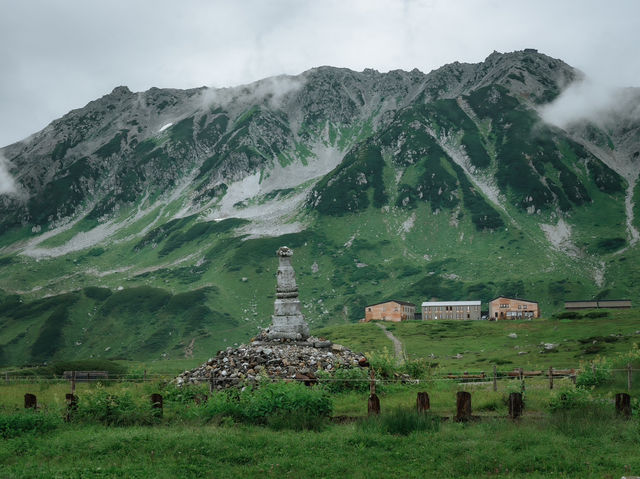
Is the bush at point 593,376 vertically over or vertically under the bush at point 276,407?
under

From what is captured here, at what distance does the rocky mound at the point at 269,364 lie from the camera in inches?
1318

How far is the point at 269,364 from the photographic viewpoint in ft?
116

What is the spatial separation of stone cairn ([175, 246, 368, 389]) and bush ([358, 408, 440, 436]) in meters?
8.70

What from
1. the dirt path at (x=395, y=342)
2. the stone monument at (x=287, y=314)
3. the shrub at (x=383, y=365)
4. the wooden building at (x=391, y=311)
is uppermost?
the stone monument at (x=287, y=314)

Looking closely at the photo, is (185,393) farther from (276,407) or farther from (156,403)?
(276,407)

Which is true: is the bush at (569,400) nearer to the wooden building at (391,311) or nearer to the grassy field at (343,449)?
the grassy field at (343,449)

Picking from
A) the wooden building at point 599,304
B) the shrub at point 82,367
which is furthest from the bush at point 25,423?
the wooden building at point 599,304

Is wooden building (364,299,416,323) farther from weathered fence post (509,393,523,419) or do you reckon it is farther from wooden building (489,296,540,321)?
weathered fence post (509,393,523,419)

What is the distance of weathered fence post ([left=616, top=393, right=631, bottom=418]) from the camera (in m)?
21.1

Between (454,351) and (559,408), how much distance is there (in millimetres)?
84154

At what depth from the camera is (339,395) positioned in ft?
99.4

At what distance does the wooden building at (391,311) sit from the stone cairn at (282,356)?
139 meters

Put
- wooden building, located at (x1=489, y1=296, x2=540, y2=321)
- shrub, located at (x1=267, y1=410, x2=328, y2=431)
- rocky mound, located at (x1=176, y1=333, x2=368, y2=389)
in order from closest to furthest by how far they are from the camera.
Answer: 1. shrub, located at (x1=267, y1=410, x2=328, y2=431)
2. rocky mound, located at (x1=176, y1=333, x2=368, y2=389)
3. wooden building, located at (x1=489, y1=296, x2=540, y2=321)

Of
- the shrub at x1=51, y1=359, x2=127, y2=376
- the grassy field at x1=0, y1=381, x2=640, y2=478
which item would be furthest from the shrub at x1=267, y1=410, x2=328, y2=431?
the shrub at x1=51, y1=359, x2=127, y2=376
